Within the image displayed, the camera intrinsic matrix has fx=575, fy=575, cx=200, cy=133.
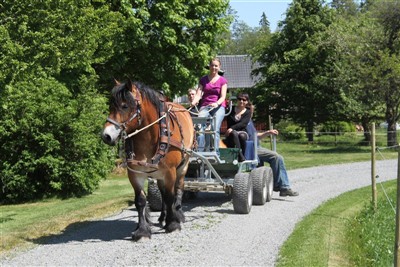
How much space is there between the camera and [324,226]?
31.8 ft

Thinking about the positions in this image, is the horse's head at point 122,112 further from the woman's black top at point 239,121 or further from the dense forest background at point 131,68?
the woman's black top at point 239,121

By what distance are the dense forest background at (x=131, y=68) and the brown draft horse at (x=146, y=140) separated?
257 cm

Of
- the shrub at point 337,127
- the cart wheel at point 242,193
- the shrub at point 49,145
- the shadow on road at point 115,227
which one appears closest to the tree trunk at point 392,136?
the shrub at point 337,127

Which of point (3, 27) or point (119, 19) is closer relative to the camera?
point (3, 27)

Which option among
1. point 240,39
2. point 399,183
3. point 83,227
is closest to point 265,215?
point 83,227

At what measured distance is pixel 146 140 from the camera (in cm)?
845

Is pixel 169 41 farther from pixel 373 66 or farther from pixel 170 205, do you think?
pixel 373 66

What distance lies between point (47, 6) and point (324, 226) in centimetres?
625

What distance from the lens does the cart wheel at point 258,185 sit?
11430 millimetres

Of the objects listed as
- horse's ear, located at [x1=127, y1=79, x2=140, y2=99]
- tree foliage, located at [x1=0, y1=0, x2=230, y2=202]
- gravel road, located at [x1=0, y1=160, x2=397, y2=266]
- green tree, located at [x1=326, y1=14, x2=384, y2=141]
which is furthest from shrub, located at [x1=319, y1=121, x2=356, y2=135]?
horse's ear, located at [x1=127, y1=79, x2=140, y2=99]

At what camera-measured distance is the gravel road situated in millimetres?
7363

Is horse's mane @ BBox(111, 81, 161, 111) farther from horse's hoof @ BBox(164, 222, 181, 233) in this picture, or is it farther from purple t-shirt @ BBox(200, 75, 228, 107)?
purple t-shirt @ BBox(200, 75, 228, 107)

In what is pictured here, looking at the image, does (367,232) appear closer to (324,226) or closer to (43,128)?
(324,226)

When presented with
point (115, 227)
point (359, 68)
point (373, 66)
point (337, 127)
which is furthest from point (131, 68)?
point (337, 127)
